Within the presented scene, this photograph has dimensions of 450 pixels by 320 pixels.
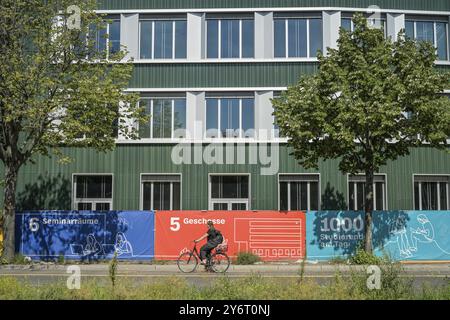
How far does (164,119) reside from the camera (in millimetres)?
26359

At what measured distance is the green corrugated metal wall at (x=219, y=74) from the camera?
2623cm

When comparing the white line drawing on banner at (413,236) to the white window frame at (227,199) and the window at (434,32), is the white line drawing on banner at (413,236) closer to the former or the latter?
the white window frame at (227,199)

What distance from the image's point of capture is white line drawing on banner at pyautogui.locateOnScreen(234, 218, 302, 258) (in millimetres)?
21828

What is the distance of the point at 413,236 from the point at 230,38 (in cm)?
1219

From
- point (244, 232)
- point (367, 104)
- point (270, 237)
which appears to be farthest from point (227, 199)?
point (367, 104)

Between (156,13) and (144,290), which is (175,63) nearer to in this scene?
(156,13)

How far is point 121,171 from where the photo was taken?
26.0 meters

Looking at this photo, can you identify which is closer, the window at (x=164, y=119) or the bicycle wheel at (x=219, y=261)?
the bicycle wheel at (x=219, y=261)

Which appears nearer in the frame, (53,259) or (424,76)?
(424,76)

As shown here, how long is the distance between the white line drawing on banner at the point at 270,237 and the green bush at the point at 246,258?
1.87 ft

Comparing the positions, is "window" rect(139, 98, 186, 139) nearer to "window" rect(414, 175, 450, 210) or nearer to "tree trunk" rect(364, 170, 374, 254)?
"tree trunk" rect(364, 170, 374, 254)

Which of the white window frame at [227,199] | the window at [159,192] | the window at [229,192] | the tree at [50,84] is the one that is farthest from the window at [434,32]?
the tree at [50,84]

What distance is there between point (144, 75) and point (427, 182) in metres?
14.1

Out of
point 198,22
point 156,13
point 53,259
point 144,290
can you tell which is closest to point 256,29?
point 198,22
